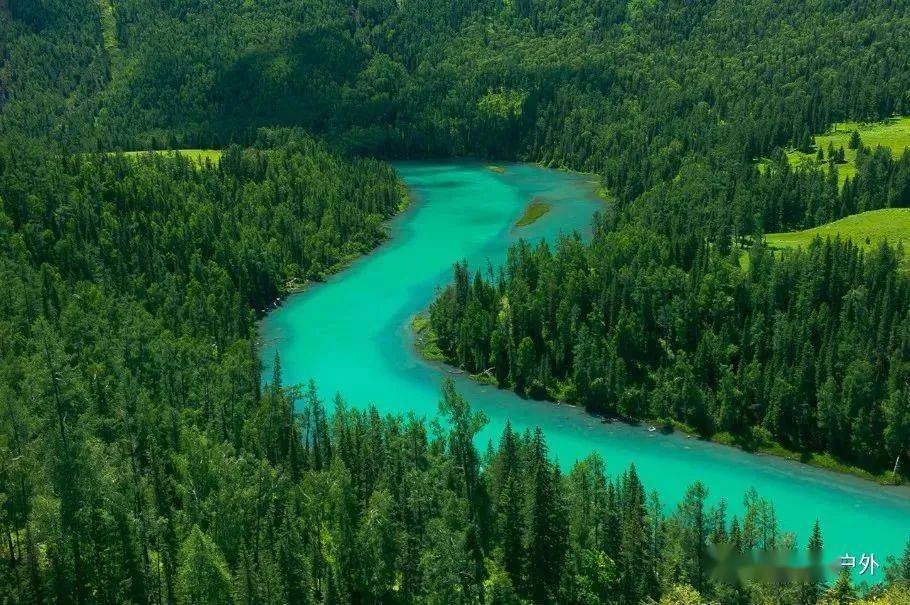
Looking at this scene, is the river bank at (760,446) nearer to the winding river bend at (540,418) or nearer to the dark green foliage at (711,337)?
the dark green foliage at (711,337)

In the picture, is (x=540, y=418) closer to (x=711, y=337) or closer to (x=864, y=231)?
(x=711, y=337)

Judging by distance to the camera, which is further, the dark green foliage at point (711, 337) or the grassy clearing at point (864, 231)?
the grassy clearing at point (864, 231)

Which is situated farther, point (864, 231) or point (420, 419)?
point (864, 231)

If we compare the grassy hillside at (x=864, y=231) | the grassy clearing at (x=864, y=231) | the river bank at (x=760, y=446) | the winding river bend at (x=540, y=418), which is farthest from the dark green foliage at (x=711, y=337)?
the grassy hillside at (x=864, y=231)

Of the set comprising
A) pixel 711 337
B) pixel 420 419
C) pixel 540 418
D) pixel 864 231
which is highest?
pixel 864 231

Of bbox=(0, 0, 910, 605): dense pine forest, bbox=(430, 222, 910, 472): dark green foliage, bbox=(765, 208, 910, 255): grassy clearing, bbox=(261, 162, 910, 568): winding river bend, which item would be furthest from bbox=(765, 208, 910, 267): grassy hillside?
bbox=(261, 162, 910, 568): winding river bend

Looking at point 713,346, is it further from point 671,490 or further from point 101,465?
point 101,465

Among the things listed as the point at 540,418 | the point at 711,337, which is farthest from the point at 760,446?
the point at 540,418

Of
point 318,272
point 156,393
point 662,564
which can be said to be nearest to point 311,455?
point 156,393
